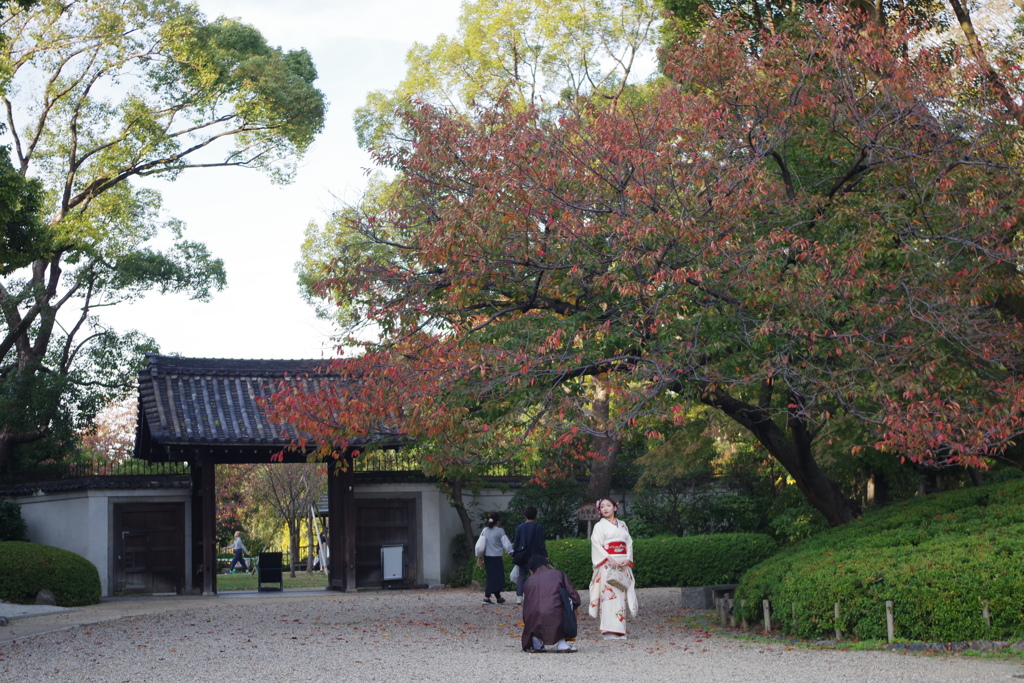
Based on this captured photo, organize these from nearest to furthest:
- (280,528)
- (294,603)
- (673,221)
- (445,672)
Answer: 1. (445,672)
2. (673,221)
3. (294,603)
4. (280,528)

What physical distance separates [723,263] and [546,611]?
4074 millimetres

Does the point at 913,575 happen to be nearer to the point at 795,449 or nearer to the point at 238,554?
the point at 795,449

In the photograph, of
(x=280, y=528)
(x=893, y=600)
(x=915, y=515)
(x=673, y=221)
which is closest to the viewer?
(x=893, y=600)

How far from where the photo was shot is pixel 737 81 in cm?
1149

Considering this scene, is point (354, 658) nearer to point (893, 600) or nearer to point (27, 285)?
point (893, 600)

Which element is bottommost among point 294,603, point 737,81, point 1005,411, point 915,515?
point 294,603

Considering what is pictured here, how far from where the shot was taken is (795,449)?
1250 cm

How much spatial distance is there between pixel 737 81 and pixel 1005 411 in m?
4.76

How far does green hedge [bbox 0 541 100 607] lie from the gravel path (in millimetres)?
1562

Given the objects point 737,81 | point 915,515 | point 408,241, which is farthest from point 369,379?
point 915,515

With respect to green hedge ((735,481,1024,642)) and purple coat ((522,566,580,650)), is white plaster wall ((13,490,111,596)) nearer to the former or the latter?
purple coat ((522,566,580,650))

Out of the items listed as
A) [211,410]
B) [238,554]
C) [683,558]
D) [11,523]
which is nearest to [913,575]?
[683,558]

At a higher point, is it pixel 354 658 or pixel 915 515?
pixel 915 515

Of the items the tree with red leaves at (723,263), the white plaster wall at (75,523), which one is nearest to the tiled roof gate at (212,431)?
the white plaster wall at (75,523)
